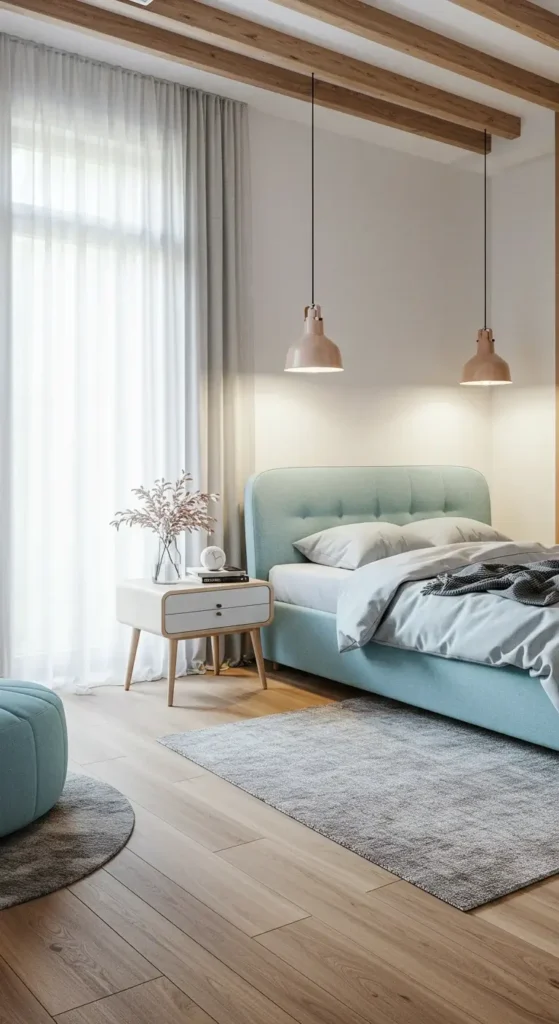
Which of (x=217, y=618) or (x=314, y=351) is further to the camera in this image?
(x=314, y=351)

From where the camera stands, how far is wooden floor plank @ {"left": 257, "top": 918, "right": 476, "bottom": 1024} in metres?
1.71

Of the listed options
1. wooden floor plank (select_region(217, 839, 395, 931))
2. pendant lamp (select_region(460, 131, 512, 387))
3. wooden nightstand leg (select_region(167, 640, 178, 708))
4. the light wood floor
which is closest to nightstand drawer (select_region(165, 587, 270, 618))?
wooden nightstand leg (select_region(167, 640, 178, 708))

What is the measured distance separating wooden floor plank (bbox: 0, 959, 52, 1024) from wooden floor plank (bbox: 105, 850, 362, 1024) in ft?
1.19

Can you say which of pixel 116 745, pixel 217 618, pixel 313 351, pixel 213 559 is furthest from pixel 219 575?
pixel 313 351

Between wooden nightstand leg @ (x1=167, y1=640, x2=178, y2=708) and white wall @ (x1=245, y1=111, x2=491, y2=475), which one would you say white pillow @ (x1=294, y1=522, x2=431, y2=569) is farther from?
wooden nightstand leg @ (x1=167, y1=640, x2=178, y2=708)

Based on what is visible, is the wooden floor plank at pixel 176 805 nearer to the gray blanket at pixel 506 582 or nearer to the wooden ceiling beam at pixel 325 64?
the gray blanket at pixel 506 582

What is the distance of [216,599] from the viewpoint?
4.03 meters

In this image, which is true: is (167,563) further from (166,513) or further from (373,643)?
(373,643)

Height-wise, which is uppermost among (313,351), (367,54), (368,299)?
(367,54)

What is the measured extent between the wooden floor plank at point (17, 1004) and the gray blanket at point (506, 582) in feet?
6.76

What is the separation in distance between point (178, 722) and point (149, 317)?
1.87 meters

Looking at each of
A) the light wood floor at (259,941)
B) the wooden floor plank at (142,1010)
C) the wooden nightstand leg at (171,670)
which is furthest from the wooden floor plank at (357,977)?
the wooden nightstand leg at (171,670)

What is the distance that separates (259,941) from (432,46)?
362cm

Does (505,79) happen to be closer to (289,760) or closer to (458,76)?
(458,76)
